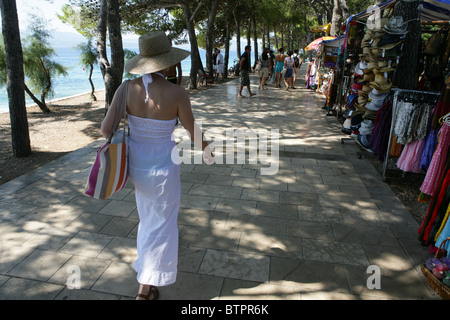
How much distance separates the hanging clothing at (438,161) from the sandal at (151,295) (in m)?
2.87

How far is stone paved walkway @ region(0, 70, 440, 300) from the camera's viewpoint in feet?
8.36

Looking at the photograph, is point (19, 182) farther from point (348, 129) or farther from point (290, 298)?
point (348, 129)

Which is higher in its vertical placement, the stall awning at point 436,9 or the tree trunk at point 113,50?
the stall awning at point 436,9

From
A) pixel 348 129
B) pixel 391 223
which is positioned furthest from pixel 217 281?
pixel 348 129

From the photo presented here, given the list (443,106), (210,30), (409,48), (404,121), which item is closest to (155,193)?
(443,106)

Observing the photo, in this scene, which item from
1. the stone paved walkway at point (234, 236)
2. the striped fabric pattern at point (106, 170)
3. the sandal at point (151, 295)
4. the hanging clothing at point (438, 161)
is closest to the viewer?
the striped fabric pattern at point (106, 170)

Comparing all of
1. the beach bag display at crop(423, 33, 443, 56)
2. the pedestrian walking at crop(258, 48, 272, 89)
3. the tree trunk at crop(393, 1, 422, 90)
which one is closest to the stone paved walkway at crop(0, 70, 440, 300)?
the tree trunk at crop(393, 1, 422, 90)

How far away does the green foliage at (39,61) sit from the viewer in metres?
11.6

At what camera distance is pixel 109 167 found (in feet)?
6.91

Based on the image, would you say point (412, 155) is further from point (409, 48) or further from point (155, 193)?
point (155, 193)

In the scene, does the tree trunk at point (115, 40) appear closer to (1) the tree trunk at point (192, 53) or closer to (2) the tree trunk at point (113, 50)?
(2) the tree trunk at point (113, 50)

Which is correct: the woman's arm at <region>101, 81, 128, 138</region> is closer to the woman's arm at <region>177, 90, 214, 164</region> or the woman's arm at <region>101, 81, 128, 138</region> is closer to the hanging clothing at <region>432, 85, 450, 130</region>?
the woman's arm at <region>177, 90, 214, 164</region>

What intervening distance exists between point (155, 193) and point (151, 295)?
829 millimetres

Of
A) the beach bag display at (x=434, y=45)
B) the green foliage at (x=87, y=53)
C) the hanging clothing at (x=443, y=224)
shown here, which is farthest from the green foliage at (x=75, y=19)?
the hanging clothing at (x=443, y=224)
